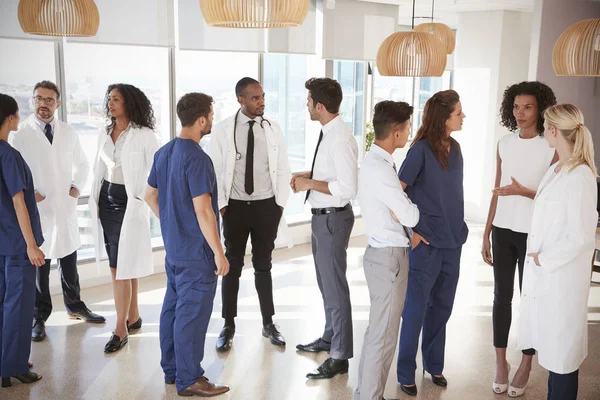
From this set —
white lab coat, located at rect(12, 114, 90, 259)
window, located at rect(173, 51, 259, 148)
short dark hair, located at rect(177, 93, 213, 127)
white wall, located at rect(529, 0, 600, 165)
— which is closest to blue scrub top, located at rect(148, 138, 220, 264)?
short dark hair, located at rect(177, 93, 213, 127)

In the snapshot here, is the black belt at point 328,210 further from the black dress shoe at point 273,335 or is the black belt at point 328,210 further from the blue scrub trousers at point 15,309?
the blue scrub trousers at point 15,309

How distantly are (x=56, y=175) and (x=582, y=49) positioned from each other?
372cm

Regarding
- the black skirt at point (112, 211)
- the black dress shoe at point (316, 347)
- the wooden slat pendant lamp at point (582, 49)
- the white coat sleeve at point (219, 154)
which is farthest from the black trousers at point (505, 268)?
the black skirt at point (112, 211)

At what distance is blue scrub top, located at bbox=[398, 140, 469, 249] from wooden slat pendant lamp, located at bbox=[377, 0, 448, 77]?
1.57 m

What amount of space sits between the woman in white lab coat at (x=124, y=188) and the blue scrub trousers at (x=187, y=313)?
73 cm

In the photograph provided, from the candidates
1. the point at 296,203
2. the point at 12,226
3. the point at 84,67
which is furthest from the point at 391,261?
the point at 296,203

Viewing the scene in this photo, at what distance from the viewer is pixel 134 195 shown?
4.36 metres

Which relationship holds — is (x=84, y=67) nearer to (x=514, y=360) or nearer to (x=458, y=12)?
(x=514, y=360)

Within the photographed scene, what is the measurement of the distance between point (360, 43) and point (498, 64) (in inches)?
83.1

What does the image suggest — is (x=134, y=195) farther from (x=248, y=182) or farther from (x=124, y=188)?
(x=248, y=182)

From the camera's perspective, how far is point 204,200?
346 cm

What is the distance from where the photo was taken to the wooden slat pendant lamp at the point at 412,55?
495 centimetres

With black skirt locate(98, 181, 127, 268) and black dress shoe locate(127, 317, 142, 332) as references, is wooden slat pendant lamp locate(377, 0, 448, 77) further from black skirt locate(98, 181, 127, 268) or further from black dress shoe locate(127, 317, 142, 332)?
black dress shoe locate(127, 317, 142, 332)

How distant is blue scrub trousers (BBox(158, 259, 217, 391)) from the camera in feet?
11.8
